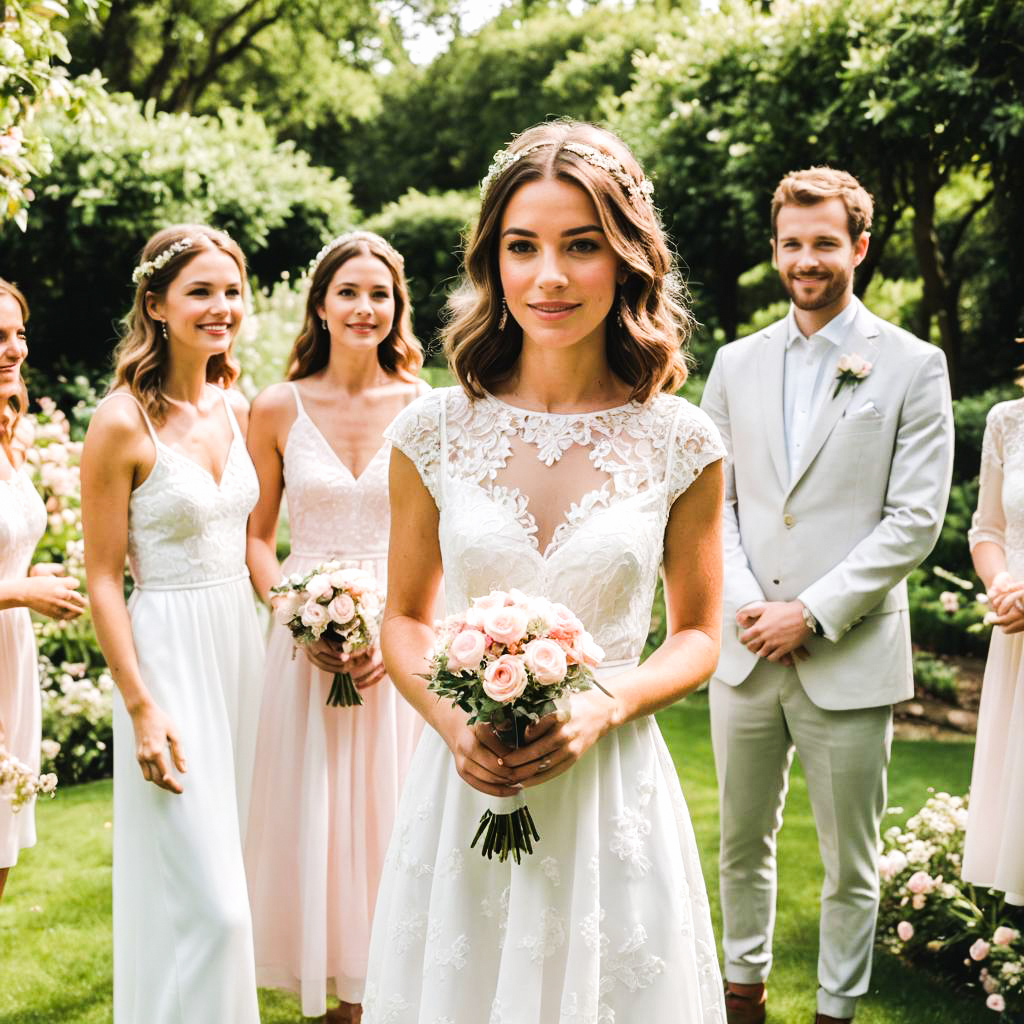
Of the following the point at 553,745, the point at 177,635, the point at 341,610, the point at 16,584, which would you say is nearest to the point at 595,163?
the point at 553,745

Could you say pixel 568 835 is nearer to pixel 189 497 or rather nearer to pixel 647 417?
pixel 647 417

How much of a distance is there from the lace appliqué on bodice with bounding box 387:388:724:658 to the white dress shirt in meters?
1.68

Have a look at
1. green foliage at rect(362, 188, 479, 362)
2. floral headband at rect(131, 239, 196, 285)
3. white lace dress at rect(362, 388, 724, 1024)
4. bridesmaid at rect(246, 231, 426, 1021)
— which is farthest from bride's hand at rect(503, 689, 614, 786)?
green foliage at rect(362, 188, 479, 362)

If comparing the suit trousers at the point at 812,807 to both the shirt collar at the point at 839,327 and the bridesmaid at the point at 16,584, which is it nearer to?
the shirt collar at the point at 839,327

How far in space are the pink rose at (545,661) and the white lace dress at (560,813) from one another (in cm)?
37

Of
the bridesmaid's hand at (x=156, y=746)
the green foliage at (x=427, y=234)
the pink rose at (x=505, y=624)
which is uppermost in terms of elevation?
the green foliage at (x=427, y=234)

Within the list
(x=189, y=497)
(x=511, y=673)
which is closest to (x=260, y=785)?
(x=189, y=497)

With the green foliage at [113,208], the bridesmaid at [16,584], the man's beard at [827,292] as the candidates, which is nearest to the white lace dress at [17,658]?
the bridesmaid at [16,584]

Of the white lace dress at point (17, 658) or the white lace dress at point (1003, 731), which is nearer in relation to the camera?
the white lace dress at point (1003, 731)

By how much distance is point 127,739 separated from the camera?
360cm

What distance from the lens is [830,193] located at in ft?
13.4

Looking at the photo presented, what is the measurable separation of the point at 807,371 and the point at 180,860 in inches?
106

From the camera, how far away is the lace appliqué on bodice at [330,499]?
433 cm

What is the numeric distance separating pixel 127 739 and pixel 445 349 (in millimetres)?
1752
